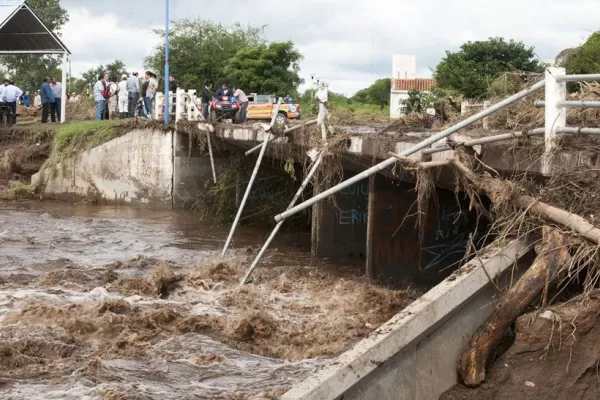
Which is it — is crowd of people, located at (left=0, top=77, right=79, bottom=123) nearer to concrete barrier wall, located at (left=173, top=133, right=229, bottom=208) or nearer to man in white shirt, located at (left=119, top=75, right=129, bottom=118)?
man in white shirt, located at (left=119, top=75, right=129, bottom=118)

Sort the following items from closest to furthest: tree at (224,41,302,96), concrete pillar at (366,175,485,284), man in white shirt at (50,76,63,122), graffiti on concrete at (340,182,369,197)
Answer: concrete pillar at (366,175,485,284) < graffiti on concrete at (340,182,369,197) < man in white shirt at (50,76,63,122) < tree at (224,41,302,96)

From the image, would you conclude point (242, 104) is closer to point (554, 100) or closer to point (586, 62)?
point (586, 62)

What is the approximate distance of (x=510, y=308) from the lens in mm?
7461

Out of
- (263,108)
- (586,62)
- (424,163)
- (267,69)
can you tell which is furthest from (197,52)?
(424,163)

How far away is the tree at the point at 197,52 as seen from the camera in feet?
149

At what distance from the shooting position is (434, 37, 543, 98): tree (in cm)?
3244

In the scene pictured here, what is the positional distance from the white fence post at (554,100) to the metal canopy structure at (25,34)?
883 inches

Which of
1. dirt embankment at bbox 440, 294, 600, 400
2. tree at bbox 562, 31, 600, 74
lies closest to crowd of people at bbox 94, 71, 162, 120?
tree at bbox 562, 31, 600, 74

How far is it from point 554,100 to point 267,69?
33.5 metres

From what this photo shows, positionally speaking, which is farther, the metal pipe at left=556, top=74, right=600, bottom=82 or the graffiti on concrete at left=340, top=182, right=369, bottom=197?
the graffiti on concrete at left=340, top=182, right=369, bottom=197

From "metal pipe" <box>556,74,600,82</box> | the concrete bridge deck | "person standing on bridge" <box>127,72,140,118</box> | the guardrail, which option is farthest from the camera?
"person standing on bridge" <box>127,72,140,118</box>

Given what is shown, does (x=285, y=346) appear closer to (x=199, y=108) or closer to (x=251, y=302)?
(x=251, y=302)

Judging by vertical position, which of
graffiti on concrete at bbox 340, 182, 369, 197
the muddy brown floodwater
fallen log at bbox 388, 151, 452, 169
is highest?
fallen log at bbox 388, 151, 452, 169

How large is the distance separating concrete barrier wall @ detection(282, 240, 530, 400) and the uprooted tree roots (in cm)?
17
